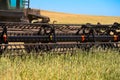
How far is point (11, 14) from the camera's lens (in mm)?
13164

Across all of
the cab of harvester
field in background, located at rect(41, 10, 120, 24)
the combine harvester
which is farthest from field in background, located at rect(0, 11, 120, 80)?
field in background, located at rect(41, 10, 120, 24)

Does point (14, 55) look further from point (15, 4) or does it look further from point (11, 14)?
point (15, 4)

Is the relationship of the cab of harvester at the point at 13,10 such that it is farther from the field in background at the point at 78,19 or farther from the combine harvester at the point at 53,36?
the field in background at the point at 78,19

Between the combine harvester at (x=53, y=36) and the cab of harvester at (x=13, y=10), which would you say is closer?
the combine harvester at (x=53, y=36)

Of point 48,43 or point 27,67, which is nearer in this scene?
point 27,67

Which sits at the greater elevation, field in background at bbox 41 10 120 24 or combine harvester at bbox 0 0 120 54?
combine harvester at bbox 0 0 120 54

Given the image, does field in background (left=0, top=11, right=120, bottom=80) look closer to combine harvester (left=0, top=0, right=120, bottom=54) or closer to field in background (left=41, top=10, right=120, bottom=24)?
combine harvester (left=0, top=0, right=120, bottom=54)

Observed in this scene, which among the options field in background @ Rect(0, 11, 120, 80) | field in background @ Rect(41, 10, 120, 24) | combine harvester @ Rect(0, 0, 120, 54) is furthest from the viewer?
field in background @ Rect(41, 10, 120, 24)

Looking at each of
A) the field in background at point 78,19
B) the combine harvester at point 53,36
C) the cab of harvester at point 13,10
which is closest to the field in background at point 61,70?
A: the combine harvester at point 53,36

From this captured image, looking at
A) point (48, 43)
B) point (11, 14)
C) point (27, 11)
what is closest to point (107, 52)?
point (48, 43)

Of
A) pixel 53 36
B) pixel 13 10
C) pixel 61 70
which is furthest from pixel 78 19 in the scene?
pixel 61 70

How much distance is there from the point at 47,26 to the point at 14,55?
1403 mm

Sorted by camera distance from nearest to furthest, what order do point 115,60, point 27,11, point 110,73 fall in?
point 110,73 < point 115,60 < point 27,11

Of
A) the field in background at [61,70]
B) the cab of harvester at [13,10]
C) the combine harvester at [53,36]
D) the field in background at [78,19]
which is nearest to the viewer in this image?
the field in background at [61,70]
